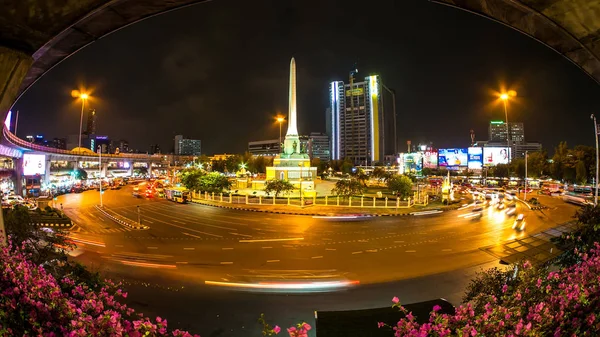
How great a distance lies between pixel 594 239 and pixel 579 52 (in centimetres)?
286

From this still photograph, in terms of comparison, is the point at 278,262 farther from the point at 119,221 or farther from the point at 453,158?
the point at 453,158

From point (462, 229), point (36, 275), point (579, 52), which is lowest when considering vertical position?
point (462, 229)

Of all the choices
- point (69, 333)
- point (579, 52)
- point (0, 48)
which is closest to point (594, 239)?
point (579, 52)

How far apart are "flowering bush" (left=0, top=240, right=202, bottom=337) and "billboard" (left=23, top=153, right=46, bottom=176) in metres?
52.6

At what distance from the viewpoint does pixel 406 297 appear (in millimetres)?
9828

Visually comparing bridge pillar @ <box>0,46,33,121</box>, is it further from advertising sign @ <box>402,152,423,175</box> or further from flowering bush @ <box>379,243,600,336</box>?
advertising sign @ <box>402,152,423,175</box>

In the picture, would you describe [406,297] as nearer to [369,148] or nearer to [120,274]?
[120,274]

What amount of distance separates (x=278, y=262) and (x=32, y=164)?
48.7 metres

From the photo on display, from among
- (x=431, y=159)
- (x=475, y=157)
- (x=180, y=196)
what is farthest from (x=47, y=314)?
(x=431, y=159)

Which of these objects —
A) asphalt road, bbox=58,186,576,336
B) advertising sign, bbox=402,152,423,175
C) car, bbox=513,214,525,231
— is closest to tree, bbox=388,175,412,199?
asphalt road, bbox=58,186,576,336

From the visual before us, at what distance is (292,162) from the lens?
5053cm

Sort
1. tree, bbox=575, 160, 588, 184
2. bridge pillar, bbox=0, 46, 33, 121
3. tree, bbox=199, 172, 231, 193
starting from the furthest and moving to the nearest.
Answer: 1. tree, bbox=575, 160, 588, 184
2. tree, bbox=199, 172, 231, 193
3. bridge pillar, bbox=0, 46, 33, 121

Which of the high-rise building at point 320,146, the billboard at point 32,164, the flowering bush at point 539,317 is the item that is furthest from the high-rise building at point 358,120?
the flowering bush at point 539,317

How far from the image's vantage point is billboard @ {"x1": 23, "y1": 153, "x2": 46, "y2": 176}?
43125 millimetres
